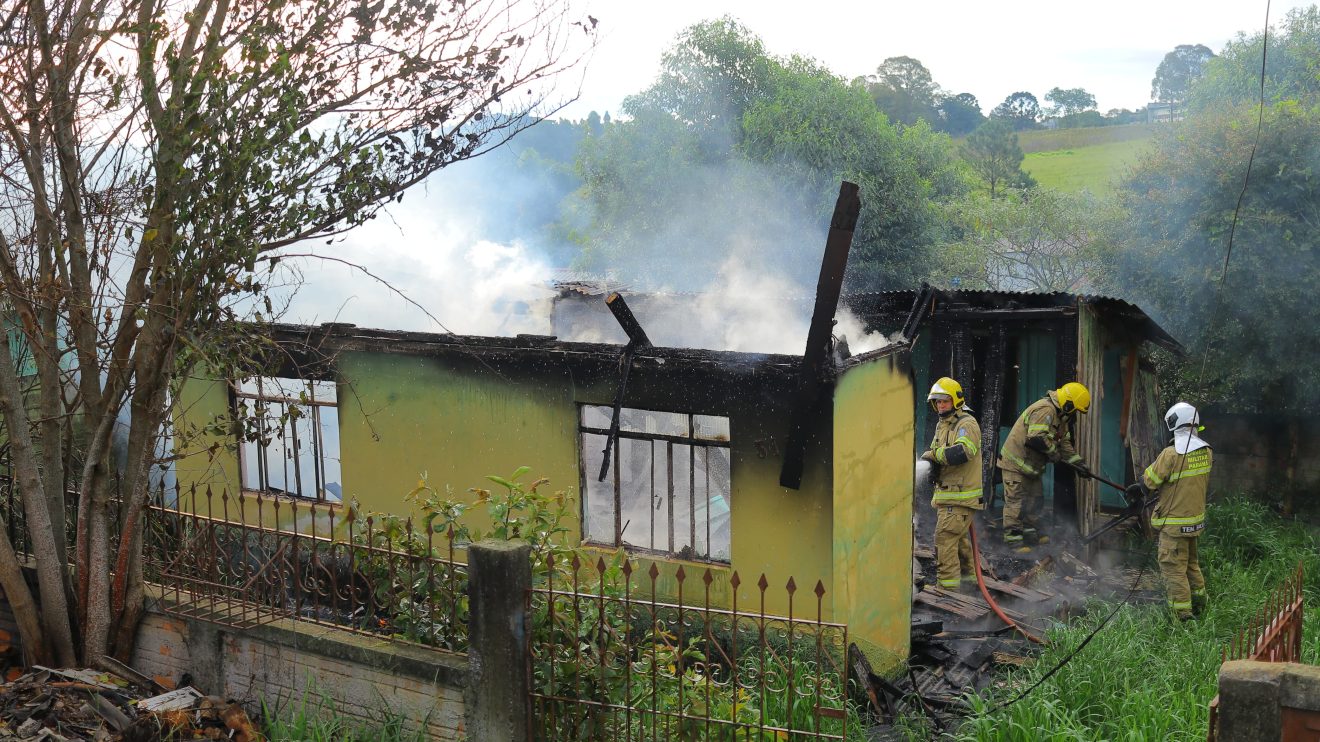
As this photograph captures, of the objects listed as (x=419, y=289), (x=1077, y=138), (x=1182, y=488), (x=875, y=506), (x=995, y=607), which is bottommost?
(x=995, y=607)

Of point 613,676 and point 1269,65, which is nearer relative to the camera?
point 613,676

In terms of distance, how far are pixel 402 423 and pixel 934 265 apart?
786 inches

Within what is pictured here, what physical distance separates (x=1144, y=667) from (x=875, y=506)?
7.75 feet

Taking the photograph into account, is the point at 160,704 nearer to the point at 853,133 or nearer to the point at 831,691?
the point at 831,691

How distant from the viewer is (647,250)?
3028 cm

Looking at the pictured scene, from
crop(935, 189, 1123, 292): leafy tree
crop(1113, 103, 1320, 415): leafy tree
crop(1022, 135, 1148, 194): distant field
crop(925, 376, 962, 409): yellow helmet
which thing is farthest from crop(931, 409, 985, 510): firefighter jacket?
crop(1022, 135, 1148, 194): distant field

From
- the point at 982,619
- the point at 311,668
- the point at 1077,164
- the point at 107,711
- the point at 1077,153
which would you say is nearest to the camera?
the point at 107,711

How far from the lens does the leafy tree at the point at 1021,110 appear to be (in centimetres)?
7911

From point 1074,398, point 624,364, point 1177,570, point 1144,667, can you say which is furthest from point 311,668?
point 1074,398

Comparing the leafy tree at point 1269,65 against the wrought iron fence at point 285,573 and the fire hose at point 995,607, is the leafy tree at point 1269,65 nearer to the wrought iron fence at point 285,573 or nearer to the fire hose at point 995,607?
the fire hose at point 995,607

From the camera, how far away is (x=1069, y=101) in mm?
79625

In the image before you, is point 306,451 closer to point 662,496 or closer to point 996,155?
point 662,496

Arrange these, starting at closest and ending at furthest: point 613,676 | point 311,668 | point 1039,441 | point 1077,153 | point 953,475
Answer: point 613,676 → point 311,668 → point 953,475 → point 1039,441 → point 1077,153

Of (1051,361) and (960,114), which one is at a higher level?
(960,114)
